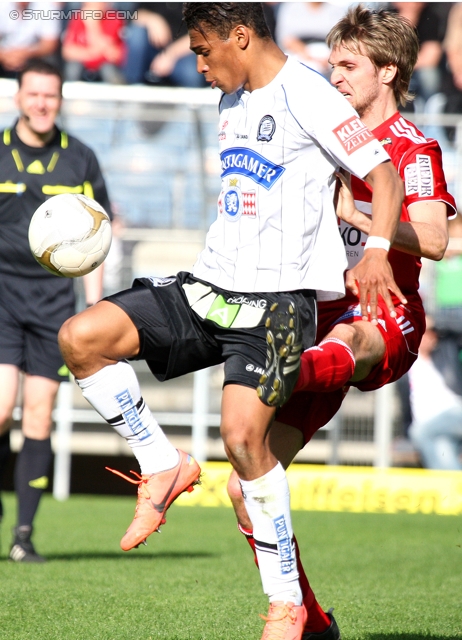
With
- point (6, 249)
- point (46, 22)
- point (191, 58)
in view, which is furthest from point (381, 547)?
point (46, 22)

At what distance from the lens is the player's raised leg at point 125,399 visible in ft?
11.6

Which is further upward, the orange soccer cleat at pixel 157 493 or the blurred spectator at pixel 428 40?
the blurred spectator at pixel 428 40

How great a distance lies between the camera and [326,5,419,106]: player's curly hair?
4293 mm

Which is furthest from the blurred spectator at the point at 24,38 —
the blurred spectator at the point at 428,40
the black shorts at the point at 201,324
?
the black shorts at the point at 201,324

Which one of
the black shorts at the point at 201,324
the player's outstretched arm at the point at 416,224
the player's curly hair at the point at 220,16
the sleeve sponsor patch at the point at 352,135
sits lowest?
the black shorts at the point at 201,324

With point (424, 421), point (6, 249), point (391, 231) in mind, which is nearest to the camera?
point (391, 231)

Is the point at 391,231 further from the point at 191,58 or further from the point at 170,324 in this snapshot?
the point at 191,58

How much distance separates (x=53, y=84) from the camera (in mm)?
6281

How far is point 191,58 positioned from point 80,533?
22.9 feet

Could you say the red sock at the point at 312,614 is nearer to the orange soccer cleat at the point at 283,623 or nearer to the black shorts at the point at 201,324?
the orange soccer cleat at the point at 283,623

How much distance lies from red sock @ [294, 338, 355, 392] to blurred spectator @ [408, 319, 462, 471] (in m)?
6.03

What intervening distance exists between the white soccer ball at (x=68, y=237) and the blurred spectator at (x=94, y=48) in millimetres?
8507

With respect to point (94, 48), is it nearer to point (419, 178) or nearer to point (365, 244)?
point (419, 178)

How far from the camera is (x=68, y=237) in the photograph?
4148 mm
